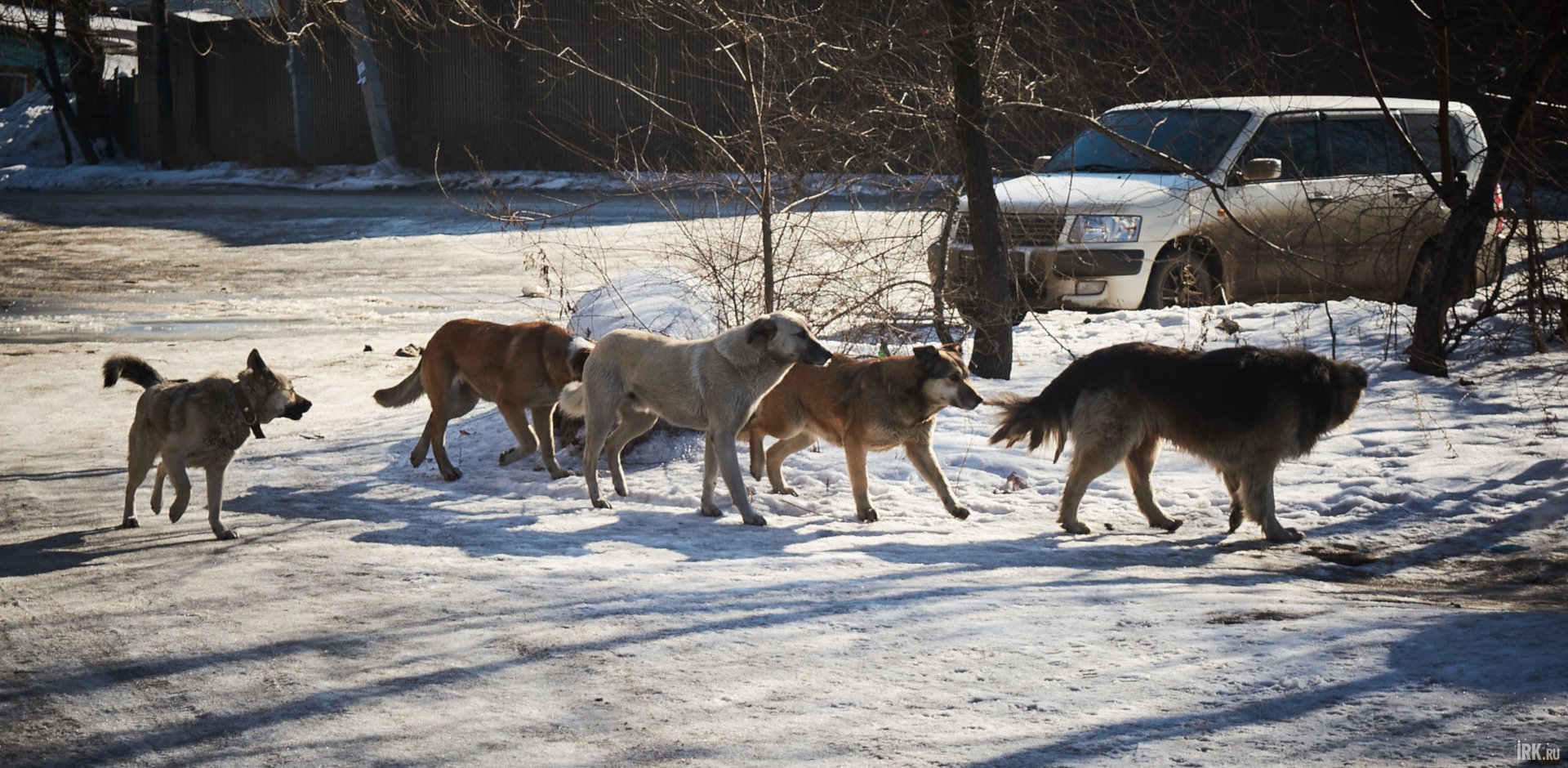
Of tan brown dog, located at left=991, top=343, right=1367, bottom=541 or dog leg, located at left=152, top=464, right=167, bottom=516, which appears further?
dog leg, located at left=152, top=464, right=167, bottom=516

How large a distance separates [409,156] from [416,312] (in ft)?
75.1

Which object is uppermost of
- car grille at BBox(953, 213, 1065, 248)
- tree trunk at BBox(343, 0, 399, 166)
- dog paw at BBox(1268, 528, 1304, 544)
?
tree trunk at BBox(343, 0, 399, 166)

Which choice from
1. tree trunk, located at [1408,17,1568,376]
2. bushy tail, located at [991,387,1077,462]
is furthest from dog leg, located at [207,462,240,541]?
tree trunk, located at [1408,17,1568,376]

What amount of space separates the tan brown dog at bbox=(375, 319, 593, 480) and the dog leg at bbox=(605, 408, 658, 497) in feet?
1.74

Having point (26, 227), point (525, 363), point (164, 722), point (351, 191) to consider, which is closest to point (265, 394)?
point (525, 363)

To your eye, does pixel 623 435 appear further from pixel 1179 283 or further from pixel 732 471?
pixel 1179 283

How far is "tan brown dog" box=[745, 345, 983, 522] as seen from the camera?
27.7ft

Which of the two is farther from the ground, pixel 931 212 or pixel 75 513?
pixel 931 212

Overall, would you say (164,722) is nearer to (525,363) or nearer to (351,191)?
(525,363)

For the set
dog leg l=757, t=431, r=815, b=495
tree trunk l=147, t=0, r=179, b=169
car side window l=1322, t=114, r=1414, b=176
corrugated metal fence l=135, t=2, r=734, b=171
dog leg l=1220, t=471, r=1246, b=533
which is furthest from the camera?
tree trunk l=147, t=0, r=179, b=169

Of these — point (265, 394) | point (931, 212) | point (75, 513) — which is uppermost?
point (931, 212)

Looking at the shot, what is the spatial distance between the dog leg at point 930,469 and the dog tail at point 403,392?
381 centimetres

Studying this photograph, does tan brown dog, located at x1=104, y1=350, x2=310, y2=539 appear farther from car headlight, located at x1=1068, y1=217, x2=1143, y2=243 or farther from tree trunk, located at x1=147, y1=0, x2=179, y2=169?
tree trunk, located at x1=147, y1=0, x2=179, y2=169

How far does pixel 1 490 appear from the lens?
8.50m
